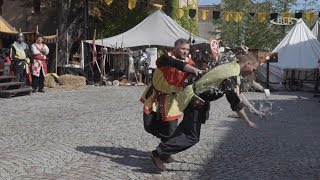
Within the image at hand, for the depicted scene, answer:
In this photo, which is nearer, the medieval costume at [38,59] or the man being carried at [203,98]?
the man being carried at [203,98]

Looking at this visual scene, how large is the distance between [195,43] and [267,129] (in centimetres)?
1237

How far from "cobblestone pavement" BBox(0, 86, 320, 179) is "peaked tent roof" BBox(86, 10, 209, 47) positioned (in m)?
9.17

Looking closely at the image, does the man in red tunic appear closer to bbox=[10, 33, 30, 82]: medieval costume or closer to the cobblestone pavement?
the cobblestone pavement

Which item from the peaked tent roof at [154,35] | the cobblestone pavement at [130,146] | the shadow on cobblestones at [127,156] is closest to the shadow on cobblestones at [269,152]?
the cobblestone pavement at [130,146]

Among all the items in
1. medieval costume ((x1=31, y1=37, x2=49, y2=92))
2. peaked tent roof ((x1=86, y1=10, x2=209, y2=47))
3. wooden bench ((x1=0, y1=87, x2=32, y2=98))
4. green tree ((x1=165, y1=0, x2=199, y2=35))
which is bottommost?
wooden bench ((x1=0, y1=87, x2=32, y2=98))

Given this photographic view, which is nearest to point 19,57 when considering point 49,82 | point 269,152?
point 49,82

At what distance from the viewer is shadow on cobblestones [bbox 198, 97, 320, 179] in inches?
238

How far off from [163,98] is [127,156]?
100 centimetres

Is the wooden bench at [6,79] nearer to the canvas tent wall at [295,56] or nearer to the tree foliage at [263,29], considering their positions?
the canvas tent wall at [295,56]

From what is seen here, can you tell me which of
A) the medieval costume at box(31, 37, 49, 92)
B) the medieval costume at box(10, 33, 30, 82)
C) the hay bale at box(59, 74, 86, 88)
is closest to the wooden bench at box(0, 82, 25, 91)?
the medieval costume at box(10, 33, 30, 82)

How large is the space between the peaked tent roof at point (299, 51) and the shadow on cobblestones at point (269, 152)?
1126 cm

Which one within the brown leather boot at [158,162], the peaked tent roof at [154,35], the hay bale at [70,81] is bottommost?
the hay bale at [70,81]

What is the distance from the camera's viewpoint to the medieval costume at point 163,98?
6.31 metres

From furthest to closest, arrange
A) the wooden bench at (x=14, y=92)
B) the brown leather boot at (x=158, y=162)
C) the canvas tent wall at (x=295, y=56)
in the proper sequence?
the canvas tent wall at (x=295, y=56) → the wooden bench at (x=14, y=92) → the brown leather boot at (x=158, y=162)
